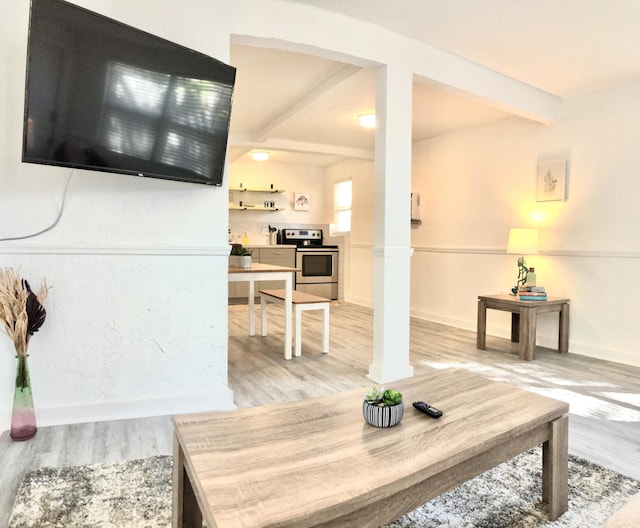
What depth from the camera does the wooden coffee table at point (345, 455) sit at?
925 millimetres

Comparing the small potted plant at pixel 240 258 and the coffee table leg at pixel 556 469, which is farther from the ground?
the small potted plant at pixel 240 258

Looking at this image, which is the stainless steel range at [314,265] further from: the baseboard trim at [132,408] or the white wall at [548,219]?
the baseboard trim at [132,408]

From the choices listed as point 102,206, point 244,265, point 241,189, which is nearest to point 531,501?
point 102,206

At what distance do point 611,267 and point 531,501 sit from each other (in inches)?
117

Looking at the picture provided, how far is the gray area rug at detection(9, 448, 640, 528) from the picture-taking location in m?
1.46

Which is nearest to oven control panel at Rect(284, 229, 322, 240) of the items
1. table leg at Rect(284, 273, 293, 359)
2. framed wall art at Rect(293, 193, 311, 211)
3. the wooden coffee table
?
framed wall art at Rect(293, 193, 311, 211)

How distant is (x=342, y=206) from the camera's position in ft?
25.5

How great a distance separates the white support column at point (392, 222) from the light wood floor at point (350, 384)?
287 mm

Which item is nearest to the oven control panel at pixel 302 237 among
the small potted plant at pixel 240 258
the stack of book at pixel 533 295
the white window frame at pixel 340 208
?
the white window frame at pixel 340 208

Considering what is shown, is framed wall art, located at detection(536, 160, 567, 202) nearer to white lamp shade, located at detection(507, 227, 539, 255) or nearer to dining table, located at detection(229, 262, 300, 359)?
white lamp shade, located at detection(507, 227, 539, 255)

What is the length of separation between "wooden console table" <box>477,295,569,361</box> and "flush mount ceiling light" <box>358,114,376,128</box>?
222cm

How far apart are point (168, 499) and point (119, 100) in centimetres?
178

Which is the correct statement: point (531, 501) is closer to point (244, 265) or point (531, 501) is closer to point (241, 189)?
point (244, 265)

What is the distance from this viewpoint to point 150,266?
2.40 metres
